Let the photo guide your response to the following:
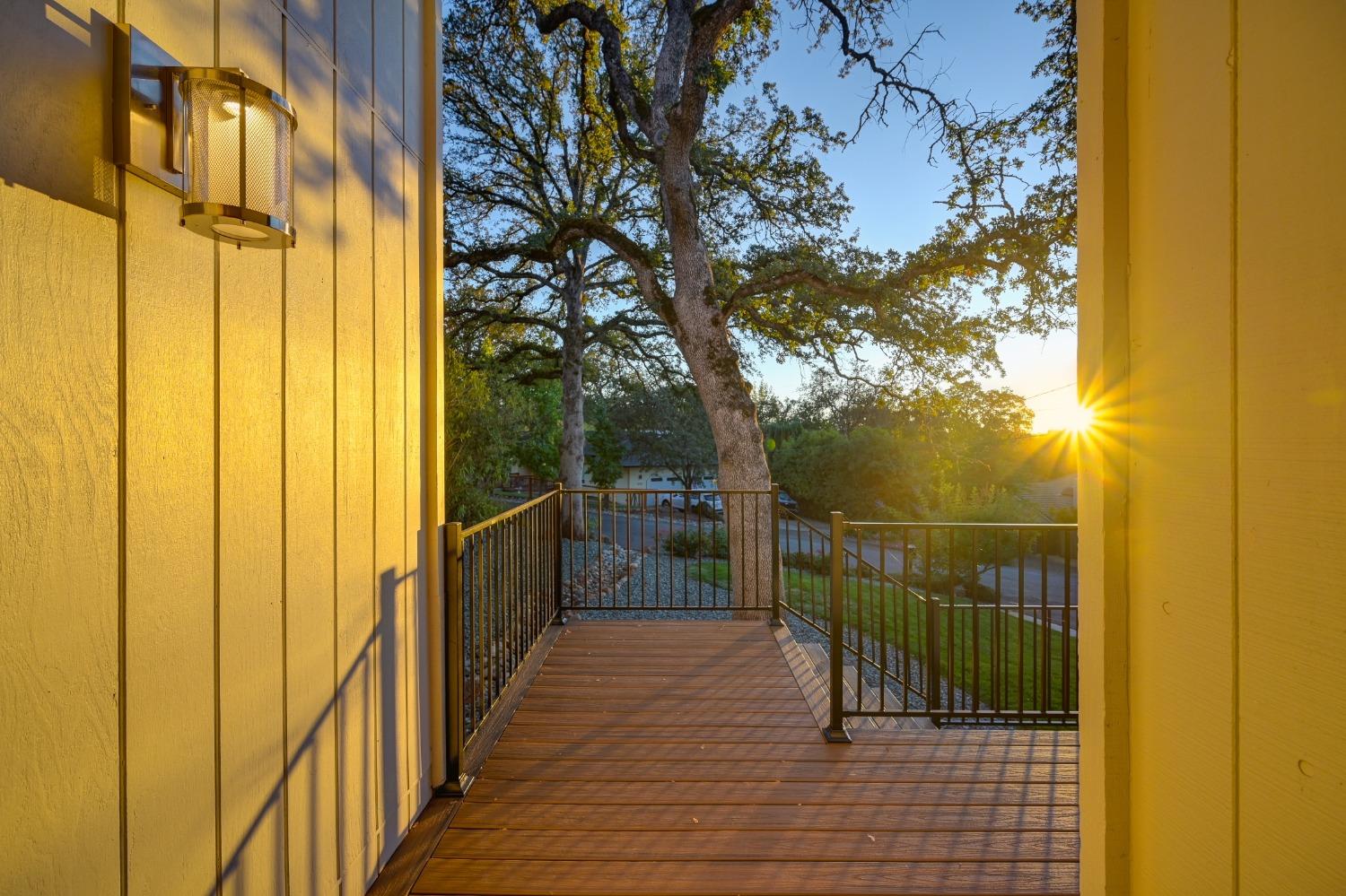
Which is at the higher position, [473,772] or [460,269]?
[460,269]

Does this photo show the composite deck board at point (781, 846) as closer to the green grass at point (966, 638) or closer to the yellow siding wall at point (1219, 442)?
the yellow siding wall at point (1219, 442)

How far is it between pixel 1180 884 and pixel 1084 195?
1.15 m

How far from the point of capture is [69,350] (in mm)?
886

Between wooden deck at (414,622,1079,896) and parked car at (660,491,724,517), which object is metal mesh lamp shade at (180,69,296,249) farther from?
parked car at (660,491,724,517)

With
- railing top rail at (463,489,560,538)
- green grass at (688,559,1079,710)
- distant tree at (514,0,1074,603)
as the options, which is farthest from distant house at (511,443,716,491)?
railing top rail at (463,489,560,538)

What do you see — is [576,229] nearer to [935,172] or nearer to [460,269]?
[460,269]

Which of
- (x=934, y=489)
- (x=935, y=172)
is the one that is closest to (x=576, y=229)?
(x=935, y=172)

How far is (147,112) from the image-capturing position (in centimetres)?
99

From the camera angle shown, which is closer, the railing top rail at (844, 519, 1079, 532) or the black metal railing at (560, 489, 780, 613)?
the railing top rail at (844, 519, 1079, 532)

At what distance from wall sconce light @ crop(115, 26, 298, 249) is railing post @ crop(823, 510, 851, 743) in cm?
235

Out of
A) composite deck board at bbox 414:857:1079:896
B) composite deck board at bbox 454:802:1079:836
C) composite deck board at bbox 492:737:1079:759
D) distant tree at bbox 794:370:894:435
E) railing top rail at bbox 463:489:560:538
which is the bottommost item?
composite deck board at bbox 414:857:1079:896

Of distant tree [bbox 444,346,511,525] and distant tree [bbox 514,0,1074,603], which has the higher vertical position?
distant tree [bbox 514,0,1074,603]

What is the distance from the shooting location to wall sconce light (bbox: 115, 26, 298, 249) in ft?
3.13

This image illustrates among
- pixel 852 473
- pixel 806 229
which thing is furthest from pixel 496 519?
pixel 852 473
